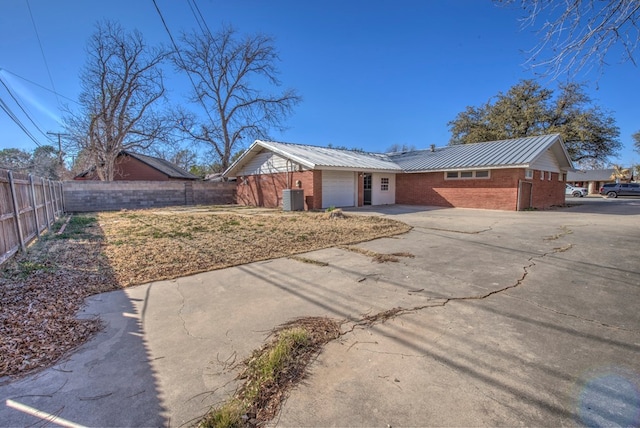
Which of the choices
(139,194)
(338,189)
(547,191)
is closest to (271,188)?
(338,189)

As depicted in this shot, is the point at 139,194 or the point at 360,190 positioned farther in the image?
the point at 139,194

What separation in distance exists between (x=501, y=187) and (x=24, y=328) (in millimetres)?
17812

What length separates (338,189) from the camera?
657 inches

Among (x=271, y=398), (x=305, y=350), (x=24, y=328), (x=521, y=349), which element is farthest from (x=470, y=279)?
(x=24, y=328)

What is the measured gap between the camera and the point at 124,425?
1837 millimetres

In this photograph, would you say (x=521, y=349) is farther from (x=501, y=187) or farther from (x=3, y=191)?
(x=501, y=187)

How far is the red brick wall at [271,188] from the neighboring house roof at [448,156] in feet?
3.41

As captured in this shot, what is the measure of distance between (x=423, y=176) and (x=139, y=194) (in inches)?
732

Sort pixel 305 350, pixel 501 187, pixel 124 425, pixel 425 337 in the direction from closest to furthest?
pixel 124 425 < pixel 305 350 < pixel 425 337 < pixel 501 187

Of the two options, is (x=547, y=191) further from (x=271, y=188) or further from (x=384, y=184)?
(x=271, y=188)

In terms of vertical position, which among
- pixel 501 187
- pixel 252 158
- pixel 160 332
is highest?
pixel 252 158

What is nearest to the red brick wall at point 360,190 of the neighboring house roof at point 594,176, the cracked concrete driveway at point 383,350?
the cracked concrete driveway at point 383,350

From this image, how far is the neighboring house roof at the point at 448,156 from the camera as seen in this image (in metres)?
14.9

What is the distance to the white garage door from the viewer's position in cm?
1602
